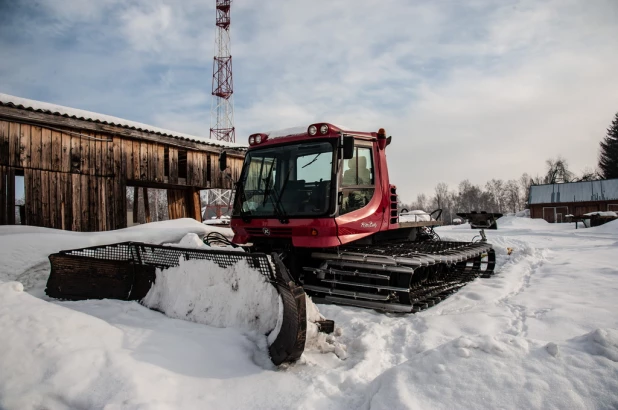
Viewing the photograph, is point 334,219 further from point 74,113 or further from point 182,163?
point 182,163

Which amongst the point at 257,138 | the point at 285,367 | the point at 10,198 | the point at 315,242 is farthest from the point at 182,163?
the point at 285,367

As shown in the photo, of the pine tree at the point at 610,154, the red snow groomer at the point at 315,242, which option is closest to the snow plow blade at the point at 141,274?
the red snow groomer at the point at 315,242

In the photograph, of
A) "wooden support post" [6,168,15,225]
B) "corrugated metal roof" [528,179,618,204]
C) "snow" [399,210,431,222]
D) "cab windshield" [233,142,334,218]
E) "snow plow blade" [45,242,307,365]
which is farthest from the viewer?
"corrugated metal roof" [528,179,618,204]

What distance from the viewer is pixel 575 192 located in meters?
40.6

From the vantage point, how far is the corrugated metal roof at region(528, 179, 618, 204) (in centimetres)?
3850

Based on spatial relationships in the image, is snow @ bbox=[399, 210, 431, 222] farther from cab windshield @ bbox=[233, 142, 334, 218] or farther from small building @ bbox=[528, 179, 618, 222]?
small building @ bbox=[528, 179, 618, 222]

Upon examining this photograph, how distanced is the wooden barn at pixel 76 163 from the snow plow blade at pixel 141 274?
5034mm

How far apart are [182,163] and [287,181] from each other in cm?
938

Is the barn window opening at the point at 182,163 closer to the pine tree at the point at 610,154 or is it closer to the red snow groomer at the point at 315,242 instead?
the red snow groomer at the point at 315,242

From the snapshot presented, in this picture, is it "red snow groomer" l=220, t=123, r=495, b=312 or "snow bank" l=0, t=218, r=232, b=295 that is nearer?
"red snow groomer" l=220, t=123, r=495, b=312

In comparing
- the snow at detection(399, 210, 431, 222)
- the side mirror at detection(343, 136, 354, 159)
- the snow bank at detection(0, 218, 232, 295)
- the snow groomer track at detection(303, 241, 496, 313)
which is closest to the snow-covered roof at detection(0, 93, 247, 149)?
the snow bank at detection(0, 218, 232, 295)

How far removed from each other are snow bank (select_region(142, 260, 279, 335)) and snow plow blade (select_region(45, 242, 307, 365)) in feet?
0.30

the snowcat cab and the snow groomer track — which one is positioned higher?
the snowcat cab

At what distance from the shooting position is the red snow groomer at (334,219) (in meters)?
4.86
